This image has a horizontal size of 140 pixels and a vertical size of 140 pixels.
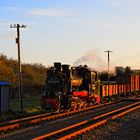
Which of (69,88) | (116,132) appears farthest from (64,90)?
(116,132)

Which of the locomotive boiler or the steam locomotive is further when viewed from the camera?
the steam locomotive

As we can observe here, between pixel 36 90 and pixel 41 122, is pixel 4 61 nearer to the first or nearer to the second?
pixel 36 90

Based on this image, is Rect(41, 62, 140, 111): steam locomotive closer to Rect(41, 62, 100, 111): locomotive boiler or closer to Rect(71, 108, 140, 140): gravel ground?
Rect(41, 62, 100, 111): locomotive boiler

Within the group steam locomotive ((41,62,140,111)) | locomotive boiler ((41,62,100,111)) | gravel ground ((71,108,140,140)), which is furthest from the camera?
steam locomotive ((41,62,140,111))

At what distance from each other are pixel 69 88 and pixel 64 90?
0.70 meters

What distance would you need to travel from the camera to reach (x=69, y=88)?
32000 mm

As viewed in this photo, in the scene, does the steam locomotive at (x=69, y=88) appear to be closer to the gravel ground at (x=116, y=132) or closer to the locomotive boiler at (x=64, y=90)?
the locomotive boiler at (x=64, y=90)

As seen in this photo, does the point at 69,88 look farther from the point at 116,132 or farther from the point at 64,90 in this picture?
the point at 116,132

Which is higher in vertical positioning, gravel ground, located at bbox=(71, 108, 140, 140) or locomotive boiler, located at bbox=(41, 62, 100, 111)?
locomotive boiler, located at bbox=(41, 62, 100, 111)

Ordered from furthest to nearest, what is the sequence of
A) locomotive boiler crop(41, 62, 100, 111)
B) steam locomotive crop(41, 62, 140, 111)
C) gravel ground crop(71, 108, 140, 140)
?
steam locomotive crop(41, 62, 140, 111) → locomotive boiler crop(41, 62, 100, 111) → gravel ground crop(71, 108, 140, 140)

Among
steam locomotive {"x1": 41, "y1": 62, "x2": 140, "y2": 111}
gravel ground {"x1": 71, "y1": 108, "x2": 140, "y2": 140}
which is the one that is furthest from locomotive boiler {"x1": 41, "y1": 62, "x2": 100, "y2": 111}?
gravel ground {"x1": 71, "y1": 108, "x2": 140, "y2": 140}

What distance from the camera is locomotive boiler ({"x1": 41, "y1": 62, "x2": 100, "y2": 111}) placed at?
99.3 feet

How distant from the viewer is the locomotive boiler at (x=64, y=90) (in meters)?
30.3

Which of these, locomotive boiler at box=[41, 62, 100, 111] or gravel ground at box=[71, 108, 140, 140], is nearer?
gravel ground at box=[71, 108, 140, 140]
